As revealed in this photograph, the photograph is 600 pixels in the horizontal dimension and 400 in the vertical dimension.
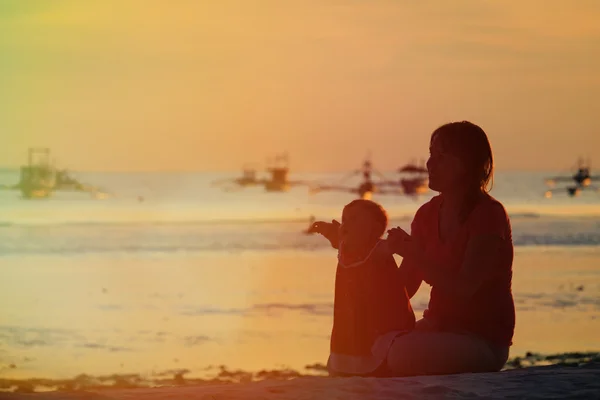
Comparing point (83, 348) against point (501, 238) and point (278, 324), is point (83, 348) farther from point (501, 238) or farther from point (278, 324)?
point (501, 238)

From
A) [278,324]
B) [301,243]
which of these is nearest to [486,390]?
[278,324]

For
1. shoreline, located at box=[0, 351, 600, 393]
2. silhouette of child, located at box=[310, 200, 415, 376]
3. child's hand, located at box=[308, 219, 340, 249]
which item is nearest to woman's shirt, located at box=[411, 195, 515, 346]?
silhouette of child, located at box=[310, 200, 415, 376]

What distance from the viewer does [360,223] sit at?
16.1 feet

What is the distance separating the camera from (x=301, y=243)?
30.5 metres

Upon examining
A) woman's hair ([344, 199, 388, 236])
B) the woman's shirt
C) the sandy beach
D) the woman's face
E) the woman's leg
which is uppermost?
the woman's face

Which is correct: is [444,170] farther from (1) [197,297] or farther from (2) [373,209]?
(1) [197,297]

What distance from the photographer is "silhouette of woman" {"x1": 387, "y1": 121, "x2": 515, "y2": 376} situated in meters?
4.35

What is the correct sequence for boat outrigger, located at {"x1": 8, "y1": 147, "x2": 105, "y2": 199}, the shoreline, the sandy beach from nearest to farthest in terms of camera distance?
the sandy beach
the shoreline
boat outrigger, located at {"x1": 8, "y1": 147, "x2": 105, "y2": 199}

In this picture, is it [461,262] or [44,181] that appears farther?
[44,181]

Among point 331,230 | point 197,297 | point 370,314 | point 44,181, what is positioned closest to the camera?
point 370,314

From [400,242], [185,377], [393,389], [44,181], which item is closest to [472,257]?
[400,242]

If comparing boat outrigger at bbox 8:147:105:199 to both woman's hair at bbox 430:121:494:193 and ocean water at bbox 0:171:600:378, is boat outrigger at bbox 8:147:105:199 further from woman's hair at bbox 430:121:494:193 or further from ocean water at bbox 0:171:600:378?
woman's hair at bbox 430:121:494:193

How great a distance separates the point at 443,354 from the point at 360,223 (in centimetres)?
77

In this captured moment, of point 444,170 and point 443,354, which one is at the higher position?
point 444,170
